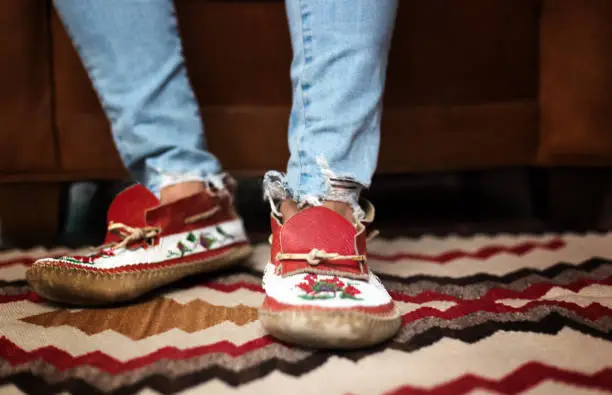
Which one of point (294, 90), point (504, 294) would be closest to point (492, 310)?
point (504, 294)

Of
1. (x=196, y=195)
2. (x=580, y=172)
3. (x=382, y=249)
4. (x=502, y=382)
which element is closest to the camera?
(x=502, y=382)

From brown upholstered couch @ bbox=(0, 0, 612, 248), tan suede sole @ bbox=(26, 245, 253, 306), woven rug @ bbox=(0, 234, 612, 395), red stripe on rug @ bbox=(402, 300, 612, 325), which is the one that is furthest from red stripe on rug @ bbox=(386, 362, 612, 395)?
brown upholstered couch @ bbox=(0, 0, 612, 248)

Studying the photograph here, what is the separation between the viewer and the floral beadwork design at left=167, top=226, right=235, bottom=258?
0.62 m

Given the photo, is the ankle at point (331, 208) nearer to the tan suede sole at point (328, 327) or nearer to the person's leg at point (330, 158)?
the person's leg at point (330, 158)

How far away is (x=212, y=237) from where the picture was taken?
66cm

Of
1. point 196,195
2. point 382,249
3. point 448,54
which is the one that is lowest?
point 382,249

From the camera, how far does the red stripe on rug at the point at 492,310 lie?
0.51 m

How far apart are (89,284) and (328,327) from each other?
26 cm

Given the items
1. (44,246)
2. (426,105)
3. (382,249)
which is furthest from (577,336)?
(44,246)

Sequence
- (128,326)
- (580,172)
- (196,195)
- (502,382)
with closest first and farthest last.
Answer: (502,382), (128,326), (196,195), (580,172)

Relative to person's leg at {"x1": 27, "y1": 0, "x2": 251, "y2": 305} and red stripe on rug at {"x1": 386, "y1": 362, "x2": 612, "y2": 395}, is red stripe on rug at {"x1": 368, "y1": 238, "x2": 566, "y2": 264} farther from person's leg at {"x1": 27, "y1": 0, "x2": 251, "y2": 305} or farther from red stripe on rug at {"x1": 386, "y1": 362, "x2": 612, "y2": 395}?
red stripe on rug at {"x1": 386, "y1": 362, "x2": 612, "y2": 395}

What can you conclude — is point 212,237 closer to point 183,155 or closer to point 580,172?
point 183,155

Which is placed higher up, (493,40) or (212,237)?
(493,40)

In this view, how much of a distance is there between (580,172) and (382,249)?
38cm
